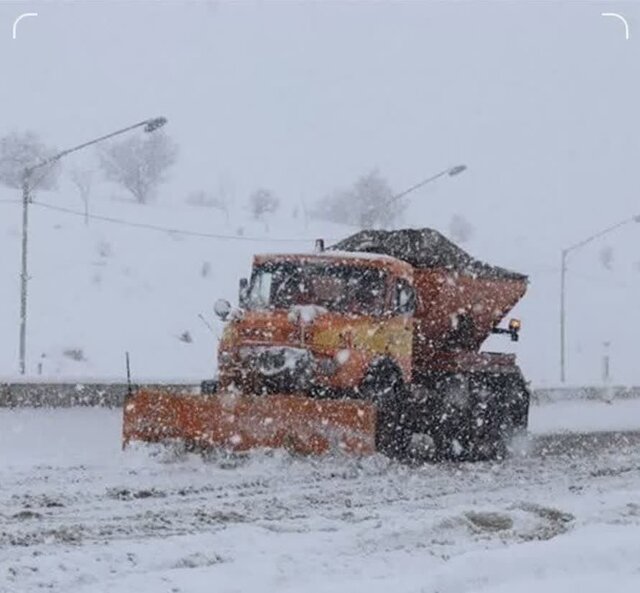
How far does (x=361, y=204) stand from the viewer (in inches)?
3713

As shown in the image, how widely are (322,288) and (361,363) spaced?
3.67 feet

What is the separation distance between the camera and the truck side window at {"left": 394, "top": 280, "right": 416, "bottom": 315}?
1573 centimetres

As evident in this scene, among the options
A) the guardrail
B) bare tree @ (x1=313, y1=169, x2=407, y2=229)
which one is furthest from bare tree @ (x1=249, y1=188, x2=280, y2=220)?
the guardrail

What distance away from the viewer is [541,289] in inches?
3177

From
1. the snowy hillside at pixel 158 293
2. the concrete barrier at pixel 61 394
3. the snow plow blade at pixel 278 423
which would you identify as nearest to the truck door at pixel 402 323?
the snow plow blade at pixel 278 423

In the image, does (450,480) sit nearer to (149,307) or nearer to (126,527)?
(126,527)

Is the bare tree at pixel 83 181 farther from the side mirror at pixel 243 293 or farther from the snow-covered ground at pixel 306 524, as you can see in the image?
the snow-covered ground at pixel 306 524

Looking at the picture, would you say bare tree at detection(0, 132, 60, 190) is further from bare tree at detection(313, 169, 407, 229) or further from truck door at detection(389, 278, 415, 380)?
truck door at detection(389, 278, 415, 380)

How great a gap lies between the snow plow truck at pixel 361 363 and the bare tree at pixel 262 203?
77979 mm

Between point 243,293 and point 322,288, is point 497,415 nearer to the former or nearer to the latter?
point 322,288

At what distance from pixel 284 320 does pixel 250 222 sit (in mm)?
68731

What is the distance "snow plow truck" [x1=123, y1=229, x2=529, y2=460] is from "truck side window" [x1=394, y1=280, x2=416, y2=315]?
0.05 feet

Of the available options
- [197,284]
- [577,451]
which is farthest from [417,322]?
[197,284]

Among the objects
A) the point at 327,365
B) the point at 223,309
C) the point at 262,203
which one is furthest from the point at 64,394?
the point at 262,203
